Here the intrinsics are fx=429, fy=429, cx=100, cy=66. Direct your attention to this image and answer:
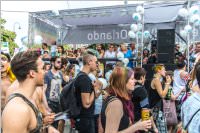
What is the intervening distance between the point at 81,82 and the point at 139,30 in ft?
25.5

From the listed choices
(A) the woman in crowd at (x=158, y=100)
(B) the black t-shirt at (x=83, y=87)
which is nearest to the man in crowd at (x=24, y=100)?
(B) the black t-shirt at (x=83, y=87)

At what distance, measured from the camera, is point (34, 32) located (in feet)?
50.8

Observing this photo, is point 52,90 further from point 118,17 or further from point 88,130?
point 118,17

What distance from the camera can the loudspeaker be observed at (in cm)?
1300

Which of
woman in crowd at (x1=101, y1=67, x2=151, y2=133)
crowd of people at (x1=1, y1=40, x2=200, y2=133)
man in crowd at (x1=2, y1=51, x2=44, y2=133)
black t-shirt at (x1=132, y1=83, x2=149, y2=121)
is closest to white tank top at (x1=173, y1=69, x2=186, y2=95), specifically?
crowd of people at (x1=1, y1=40, x2=200, y2=133)

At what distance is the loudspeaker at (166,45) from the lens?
512 inches

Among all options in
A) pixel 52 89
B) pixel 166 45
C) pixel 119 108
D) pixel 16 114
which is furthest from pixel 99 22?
pixel 16 114

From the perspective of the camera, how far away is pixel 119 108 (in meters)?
3.66

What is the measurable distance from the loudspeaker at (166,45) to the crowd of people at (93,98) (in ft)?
11.6

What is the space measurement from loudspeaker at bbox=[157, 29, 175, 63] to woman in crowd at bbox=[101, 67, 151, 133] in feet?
30.1

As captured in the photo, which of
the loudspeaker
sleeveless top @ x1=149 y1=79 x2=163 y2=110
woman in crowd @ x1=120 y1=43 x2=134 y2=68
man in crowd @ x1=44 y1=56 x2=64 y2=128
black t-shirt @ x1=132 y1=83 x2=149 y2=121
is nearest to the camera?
black t-shirt @ x1=132 y1=83 x2=149 y2=121

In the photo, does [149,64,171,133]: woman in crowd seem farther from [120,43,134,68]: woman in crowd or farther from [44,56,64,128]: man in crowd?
[120,43,134,68]: woman in crowd

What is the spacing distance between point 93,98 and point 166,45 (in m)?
7.56

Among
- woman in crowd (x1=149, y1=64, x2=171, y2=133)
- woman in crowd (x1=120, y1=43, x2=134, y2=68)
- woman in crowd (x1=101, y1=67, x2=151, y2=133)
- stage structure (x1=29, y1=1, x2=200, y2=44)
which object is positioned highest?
stage structure (x1=29, y1=1, x2=200, y2=44)
